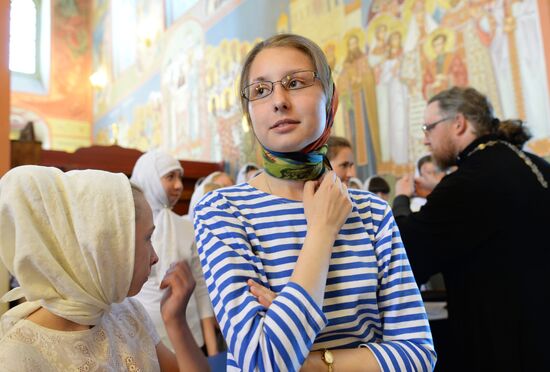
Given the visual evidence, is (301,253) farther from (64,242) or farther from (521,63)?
(521,63)

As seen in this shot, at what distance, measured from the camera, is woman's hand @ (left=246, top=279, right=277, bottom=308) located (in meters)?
1.12

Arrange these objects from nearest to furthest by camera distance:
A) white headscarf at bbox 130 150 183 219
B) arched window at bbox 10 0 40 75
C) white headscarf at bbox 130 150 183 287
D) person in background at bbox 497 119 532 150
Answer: person in background at bbox 497 119 532 150 → white headscarf at bbox 130 150 183 287 → white headscarf at bbox 130 150 183 219 → arched window at bbox 10 0 40 75

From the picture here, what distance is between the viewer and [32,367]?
4.15ft

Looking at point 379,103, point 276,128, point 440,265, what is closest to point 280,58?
point 276,128

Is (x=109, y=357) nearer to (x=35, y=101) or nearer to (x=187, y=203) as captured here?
(x=187, y=203)

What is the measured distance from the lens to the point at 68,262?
1382 millimetres

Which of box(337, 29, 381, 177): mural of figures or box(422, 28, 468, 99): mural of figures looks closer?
box(422, 28, 468, 99): mural of figures

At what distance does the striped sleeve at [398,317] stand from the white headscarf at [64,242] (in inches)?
29.0

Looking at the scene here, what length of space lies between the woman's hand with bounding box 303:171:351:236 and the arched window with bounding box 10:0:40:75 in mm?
16348

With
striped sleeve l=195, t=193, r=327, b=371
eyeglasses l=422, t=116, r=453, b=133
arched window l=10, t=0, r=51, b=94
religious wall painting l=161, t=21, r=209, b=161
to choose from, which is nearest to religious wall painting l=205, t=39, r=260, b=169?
religious wall painting l=161, t=21, r=209, b=161

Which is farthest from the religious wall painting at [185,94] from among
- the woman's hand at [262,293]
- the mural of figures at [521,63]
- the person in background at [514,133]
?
the woman's hand at [262,293]

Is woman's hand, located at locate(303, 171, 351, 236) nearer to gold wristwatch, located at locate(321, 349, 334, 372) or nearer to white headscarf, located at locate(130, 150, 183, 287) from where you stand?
gold wristwatch, located at locate(321, 349, 334, 372)

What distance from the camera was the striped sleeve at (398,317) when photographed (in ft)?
3.98

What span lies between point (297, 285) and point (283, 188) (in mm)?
359
